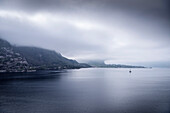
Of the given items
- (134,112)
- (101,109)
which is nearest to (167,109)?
(134,112)

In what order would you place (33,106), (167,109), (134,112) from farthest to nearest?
(33,106) → (167,109) → (134,112)

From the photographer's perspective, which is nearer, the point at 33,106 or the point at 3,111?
the point at 3,111

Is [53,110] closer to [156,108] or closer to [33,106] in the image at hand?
[33,106]

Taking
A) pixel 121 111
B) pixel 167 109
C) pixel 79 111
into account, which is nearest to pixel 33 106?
pixel 79 111

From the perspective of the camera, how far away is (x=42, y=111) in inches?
2291

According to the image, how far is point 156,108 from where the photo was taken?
203 feet

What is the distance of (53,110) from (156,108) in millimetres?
36872

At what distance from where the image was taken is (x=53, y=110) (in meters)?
59.6

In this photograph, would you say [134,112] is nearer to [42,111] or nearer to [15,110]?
[42,111]

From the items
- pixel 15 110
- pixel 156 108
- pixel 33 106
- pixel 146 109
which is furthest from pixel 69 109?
pixel 156 108

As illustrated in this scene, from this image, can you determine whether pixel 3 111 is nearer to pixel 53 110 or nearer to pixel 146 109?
pixel 53 110

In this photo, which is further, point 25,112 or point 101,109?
point 101,109

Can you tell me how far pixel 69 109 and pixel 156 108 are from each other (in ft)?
103

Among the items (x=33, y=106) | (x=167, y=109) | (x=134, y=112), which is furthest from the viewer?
(x=33, y=106)
